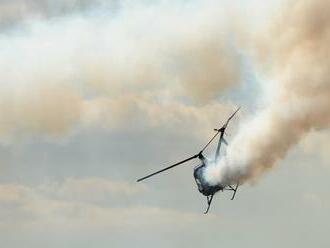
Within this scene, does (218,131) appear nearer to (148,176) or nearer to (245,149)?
(245,149)

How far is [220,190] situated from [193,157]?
5326 millimetres

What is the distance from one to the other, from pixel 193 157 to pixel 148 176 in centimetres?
613

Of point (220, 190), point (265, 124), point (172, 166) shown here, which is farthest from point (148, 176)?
point (265, 124)

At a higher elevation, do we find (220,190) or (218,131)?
(218,131)

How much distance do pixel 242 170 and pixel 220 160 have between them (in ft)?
10.5

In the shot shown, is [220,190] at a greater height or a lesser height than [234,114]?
lesser

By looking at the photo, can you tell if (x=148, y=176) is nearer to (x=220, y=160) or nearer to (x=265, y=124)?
(x=220, y=160)

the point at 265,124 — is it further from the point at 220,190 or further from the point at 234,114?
the point at 220,190

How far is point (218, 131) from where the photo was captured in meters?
90.7

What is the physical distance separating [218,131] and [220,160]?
3.61 metres

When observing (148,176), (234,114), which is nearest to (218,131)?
(234,114)

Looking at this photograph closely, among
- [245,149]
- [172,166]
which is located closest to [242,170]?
[245,149]

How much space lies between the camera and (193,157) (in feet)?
302

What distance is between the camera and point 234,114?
89.8 m
